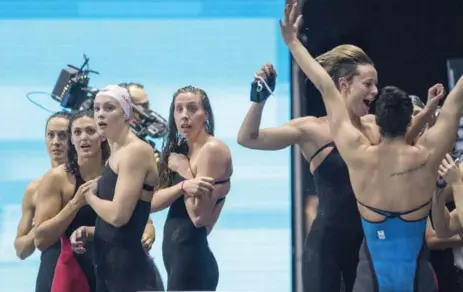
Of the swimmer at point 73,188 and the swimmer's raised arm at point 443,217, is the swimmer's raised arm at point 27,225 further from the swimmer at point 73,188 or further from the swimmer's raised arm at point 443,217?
the swimmer's raised arm at point 443,217

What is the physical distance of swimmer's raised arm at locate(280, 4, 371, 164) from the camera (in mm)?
3278

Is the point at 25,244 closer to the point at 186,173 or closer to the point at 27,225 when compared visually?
the point at 27,225

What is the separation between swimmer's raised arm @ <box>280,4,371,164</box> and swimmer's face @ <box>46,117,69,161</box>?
1.28m

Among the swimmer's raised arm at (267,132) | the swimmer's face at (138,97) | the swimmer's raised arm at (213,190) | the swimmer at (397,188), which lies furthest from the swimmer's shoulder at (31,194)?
the swimmer at (397,188)

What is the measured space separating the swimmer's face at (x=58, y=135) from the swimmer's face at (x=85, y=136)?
29 centimetres

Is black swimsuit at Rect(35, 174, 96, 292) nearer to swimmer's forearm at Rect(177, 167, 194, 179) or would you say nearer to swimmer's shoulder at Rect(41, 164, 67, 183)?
swimmer's shoulder at Rect(41, 164, 67, 183)

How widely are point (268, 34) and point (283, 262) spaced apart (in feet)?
4.18

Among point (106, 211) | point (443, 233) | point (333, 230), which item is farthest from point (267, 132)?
point (443, 233)

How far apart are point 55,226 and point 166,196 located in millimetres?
471

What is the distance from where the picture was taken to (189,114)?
395 centimetres

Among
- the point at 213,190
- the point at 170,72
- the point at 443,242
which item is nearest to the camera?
the point at 443,242

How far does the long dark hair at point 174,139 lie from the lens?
401cm

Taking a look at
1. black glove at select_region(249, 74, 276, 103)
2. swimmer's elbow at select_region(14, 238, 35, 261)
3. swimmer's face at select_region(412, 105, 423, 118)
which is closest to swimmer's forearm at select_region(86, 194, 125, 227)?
black glove at select_region(249, 74, 276, 103)

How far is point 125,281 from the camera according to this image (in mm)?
3566
